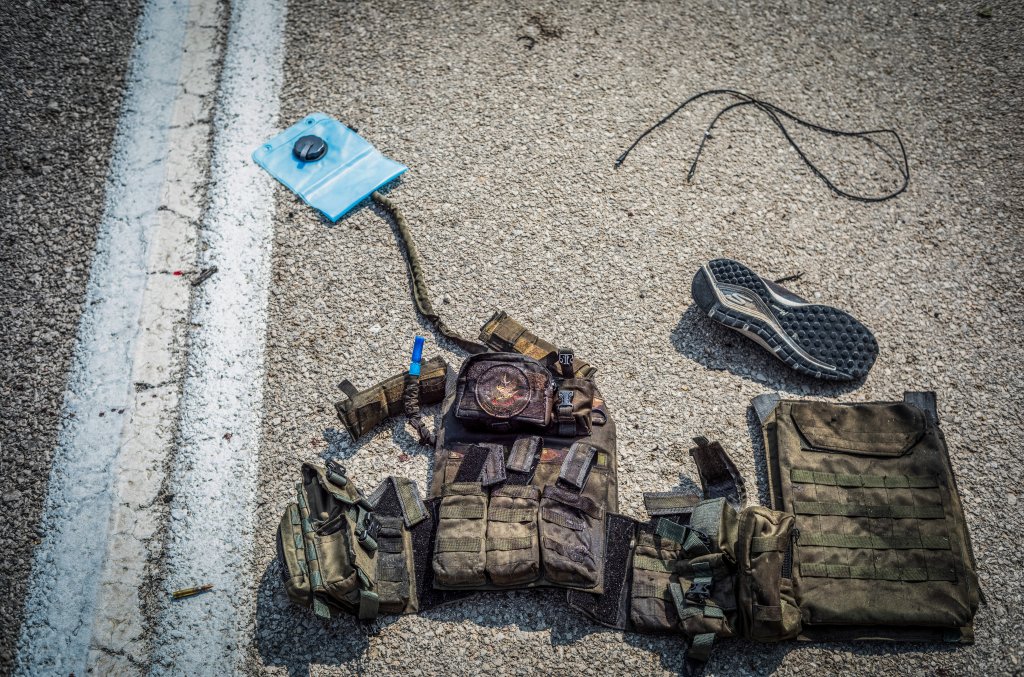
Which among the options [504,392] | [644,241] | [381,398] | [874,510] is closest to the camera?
[874,510]

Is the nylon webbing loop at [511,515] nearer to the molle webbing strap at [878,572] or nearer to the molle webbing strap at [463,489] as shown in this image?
the molle webbing strap at [463,489]

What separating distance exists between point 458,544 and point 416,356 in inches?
53.5

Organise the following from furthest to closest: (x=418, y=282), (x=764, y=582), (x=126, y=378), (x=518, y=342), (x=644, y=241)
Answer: (x=644, y=241), (x=418, y=282), (x=126, y=378), (x=518, y=342), (x=764, y=582)

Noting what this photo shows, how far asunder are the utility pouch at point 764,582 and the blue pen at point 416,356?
2205 mm

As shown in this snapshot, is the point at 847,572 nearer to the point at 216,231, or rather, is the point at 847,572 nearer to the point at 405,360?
the point at 405,360

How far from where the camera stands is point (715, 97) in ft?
20.4

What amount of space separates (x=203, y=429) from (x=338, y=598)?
162 cm

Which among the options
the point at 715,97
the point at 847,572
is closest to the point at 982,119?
the point at 715,97

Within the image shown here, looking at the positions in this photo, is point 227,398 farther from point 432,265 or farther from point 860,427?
point 860,427

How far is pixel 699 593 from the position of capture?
366 centimetres

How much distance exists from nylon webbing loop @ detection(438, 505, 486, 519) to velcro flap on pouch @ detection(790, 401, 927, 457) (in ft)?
6.90

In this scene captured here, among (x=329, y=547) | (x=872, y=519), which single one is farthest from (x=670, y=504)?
(x=329, y=547)

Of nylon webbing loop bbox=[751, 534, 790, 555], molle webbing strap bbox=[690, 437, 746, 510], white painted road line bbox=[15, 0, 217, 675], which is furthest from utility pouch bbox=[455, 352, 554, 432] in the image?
white painted road line bbox=[15, 0, 217, 675]

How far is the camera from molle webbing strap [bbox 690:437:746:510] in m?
4.09
